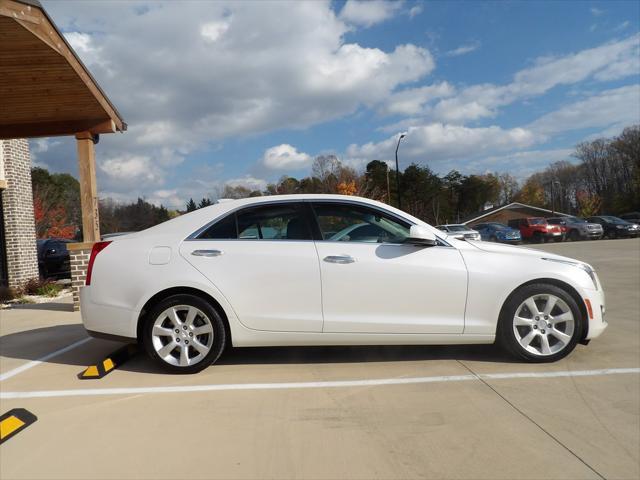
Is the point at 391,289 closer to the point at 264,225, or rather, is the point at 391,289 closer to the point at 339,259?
the point at 339,259

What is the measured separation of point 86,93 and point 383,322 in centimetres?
573

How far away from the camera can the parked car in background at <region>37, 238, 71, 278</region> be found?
14445 millimetres

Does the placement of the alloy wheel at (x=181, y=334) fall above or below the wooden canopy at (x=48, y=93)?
below

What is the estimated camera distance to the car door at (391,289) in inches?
157

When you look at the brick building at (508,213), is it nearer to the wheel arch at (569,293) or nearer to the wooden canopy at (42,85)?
the wooden canopy at (42,85)

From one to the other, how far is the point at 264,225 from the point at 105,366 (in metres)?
1.91

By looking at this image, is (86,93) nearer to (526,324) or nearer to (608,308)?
(526,324)

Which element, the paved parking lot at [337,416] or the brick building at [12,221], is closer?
the paved parking lot at [337,416]

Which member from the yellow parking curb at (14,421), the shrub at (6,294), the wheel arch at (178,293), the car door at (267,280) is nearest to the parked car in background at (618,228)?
the car door at (267,280)

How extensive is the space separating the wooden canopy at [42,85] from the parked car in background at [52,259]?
7.52 meters

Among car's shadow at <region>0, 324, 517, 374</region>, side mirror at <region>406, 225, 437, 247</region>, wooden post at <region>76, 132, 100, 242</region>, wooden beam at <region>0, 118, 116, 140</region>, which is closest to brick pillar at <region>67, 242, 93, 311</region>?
wooden post at <region>76, 132, 100, 242</region>

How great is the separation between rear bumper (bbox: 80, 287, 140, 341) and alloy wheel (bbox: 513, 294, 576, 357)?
332 cm

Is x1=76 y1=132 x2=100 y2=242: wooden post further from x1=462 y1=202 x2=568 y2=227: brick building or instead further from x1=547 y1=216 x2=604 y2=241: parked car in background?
x1=462 y1=202 x2=568 y2=227: brick building

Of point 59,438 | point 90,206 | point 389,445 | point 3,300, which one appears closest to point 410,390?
point 389,445
